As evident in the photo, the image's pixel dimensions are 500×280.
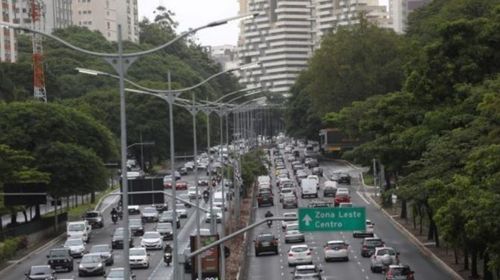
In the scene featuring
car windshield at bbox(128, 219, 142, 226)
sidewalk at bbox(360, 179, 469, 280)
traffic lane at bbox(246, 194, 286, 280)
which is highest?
car windshield at bbox(128, 219, 142, 226)

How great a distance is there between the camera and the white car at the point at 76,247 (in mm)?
64500

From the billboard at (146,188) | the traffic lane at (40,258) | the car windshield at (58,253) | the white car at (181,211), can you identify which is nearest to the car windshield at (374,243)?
the traffic lane at (40,258)

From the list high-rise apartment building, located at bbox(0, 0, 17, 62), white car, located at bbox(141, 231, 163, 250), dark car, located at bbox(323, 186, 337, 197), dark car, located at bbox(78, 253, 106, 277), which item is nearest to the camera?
dark car, located at bbox(78, 253, 106, 277)

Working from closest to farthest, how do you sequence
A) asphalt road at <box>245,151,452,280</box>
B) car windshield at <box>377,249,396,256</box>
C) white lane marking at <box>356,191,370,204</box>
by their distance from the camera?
asphalt road at <box>245,151,452,280</box>
car windshield at <box>377,249,396,256</box>
white lane marking at <box>356,191,370,204</box>

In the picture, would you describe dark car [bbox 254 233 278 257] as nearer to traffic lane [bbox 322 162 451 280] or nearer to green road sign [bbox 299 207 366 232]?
traffic lane [bbox 322 162 451 280]

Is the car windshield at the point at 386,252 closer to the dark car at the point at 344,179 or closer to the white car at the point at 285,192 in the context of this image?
the white car at the point at 285,192

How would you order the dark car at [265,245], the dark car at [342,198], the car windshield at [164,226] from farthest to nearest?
the dark car at [342,198]
the car windshield at [164,226]
the dark car at [265,245]

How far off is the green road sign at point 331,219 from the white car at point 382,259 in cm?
2068

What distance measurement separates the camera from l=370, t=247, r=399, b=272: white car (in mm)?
53747

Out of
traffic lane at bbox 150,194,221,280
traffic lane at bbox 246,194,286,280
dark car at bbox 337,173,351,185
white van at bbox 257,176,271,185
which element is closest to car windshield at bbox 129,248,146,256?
traffic lane at bbox 150,194,221,280

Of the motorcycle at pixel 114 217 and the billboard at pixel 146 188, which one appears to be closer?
the billboard at pixel 146 188

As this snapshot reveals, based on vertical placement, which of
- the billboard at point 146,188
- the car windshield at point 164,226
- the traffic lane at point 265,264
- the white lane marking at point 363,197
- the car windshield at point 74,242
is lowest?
the traffic lane at point 265,264

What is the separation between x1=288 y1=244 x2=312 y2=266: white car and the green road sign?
78.7 ft

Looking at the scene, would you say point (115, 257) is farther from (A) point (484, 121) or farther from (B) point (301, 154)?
(B) point (301, 154)
